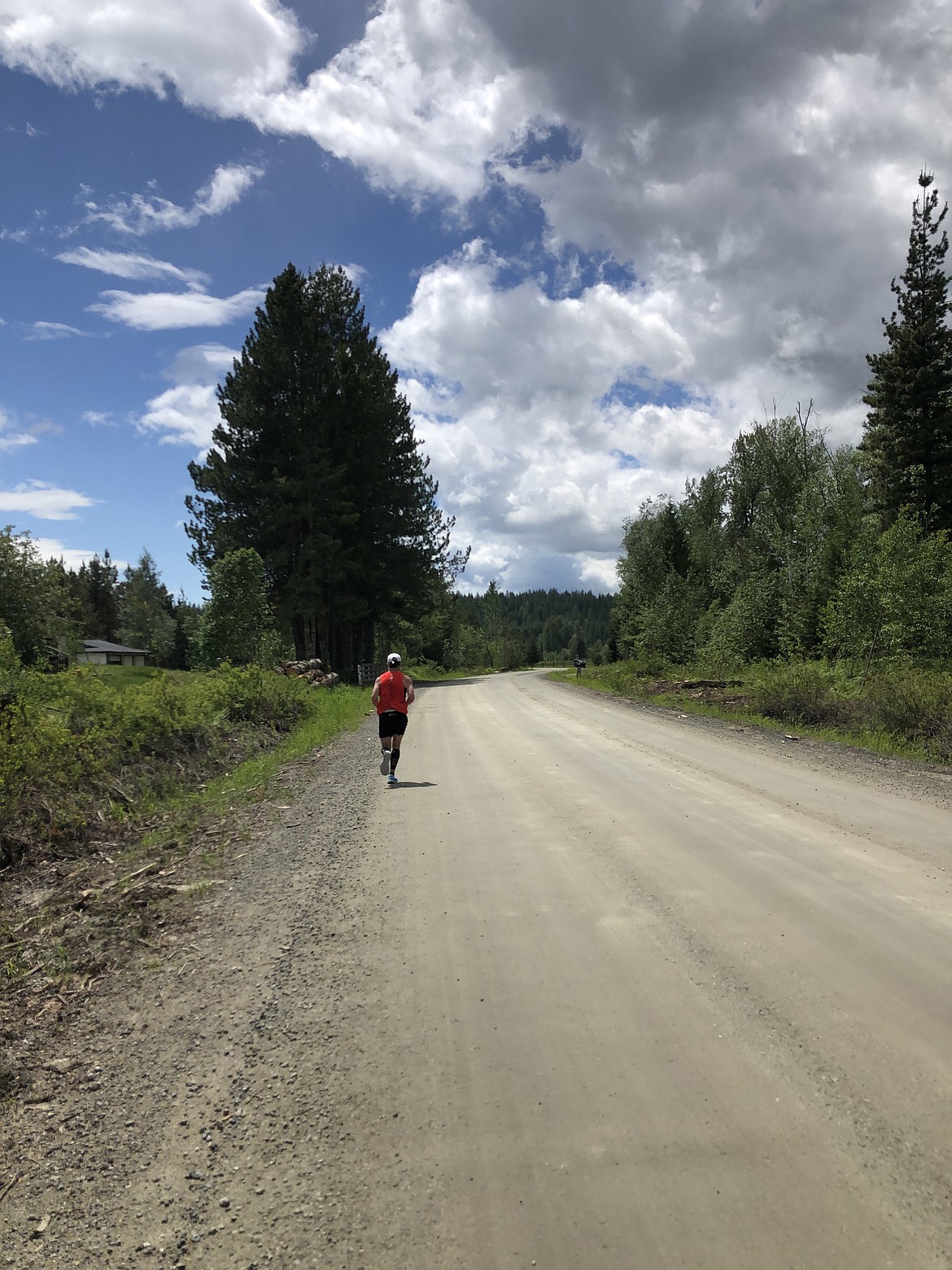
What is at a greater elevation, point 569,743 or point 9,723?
point 9,723

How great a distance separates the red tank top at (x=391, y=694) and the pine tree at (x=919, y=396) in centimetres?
2222

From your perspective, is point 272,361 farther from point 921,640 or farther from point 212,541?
point 921,640

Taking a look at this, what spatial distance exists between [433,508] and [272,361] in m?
12.2

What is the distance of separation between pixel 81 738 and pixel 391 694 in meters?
4.13

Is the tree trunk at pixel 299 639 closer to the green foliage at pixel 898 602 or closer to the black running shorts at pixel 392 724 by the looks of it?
the green foliage at pixel 898 602

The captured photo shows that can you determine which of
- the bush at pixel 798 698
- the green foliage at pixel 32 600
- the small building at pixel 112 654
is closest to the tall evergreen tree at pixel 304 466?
the green foliage at pixel 32 600

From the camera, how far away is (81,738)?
363 inches

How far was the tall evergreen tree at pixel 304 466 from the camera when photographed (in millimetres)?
30578

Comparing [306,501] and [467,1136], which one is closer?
[467,1136]

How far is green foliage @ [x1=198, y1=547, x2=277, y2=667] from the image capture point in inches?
1027

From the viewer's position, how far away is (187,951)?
480 centimetres

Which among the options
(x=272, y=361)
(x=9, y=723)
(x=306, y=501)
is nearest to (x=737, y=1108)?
(x=9, y=723)

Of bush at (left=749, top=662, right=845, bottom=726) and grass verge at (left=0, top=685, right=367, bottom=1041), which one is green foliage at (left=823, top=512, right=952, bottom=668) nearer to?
bush at (left=749, top=662, right=845, bottom=726)

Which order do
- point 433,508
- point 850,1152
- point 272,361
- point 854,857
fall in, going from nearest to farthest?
point 850,1152 → point 854,857 → point 272,361 → point 433,508
